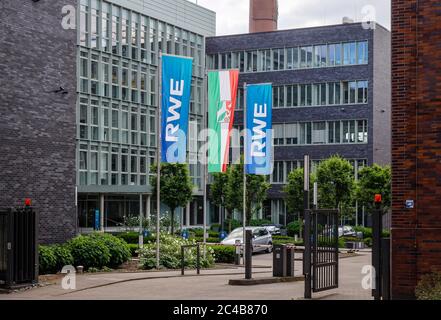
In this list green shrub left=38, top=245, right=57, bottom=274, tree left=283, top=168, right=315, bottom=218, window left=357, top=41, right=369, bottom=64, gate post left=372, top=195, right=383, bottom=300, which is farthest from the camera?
window left=357, top=41, right=369, bottom=64

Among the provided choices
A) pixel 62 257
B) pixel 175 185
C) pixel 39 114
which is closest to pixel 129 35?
pixel 175 185

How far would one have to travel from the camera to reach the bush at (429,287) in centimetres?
1668

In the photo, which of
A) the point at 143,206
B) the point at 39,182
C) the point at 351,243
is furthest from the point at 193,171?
the point at 39,182

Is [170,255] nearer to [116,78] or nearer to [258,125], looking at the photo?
[258,125]

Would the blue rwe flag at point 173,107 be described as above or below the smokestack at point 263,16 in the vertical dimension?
below

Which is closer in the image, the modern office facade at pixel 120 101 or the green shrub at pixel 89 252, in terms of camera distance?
the green shrub at pixel 89 252

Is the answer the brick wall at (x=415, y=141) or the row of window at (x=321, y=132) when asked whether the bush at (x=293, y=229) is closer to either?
the row of window at (x=321, y=132)

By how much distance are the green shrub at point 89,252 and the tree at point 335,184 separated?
31592 mm

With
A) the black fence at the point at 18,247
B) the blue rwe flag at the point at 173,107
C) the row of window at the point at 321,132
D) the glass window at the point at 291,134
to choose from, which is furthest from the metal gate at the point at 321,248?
the glass window at the point at 291,134

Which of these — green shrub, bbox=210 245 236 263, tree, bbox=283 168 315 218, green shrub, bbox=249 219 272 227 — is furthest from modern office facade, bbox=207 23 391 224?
green shrub, bbox=210 245 236 263

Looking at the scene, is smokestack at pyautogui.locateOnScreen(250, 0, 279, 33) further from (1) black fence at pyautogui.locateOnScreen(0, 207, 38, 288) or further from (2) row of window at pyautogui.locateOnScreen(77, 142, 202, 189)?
(1) black fence at pyautogui.locateOnScreen(0, 207, 38, 288)

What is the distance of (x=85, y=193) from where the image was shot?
6206cm

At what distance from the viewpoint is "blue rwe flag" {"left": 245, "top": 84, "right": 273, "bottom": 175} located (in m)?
34.3

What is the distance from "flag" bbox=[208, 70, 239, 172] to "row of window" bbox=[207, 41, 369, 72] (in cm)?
4270
